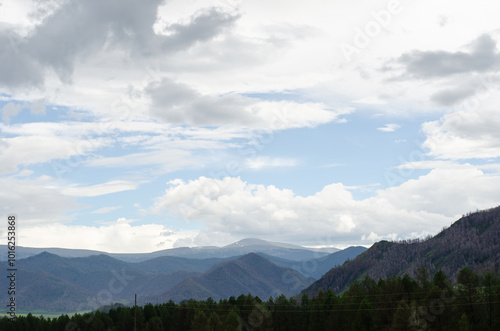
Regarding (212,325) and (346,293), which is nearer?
(212,325)

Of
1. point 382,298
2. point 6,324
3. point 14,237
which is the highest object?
point 14,237

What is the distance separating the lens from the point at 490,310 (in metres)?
122

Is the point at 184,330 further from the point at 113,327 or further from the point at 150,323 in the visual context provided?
the point at 113,327

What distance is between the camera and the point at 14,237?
105 metres

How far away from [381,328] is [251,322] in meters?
42.9

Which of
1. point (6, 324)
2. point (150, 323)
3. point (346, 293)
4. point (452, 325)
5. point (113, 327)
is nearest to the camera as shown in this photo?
point (452, 325)

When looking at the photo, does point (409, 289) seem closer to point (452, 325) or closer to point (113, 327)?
point (452, 325)

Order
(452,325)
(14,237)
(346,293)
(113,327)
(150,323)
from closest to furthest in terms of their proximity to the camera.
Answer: (14,237) < (452,325) < (346,293) < (150,323) < (113,327)

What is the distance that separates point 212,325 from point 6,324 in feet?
345

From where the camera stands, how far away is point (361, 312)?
123875 mm

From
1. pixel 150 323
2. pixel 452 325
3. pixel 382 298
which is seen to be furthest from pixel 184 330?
pixel 452 325

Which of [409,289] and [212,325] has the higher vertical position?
[409,289]

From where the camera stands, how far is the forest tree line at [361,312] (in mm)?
118312

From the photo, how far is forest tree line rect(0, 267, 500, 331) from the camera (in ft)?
388
